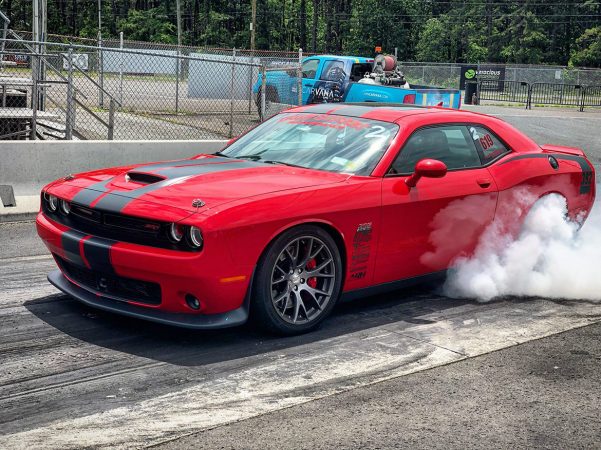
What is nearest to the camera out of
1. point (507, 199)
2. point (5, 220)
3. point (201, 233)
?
point (201, 233)

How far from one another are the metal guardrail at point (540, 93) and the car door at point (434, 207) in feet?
104

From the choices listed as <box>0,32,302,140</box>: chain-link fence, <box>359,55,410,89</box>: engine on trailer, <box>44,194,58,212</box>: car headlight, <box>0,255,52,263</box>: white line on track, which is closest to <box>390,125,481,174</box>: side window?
<box>44,194,58,212</box>: car headlight

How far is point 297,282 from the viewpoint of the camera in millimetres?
5160

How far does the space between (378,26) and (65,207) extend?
85.3 m

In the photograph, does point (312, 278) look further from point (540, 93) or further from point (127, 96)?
point (540, 93)

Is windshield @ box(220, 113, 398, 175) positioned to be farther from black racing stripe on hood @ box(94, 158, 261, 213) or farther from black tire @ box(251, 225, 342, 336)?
black tire @ box(251, 225, 342, 336)

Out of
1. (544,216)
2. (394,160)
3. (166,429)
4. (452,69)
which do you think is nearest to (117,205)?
(166,429)

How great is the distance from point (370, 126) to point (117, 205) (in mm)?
2050

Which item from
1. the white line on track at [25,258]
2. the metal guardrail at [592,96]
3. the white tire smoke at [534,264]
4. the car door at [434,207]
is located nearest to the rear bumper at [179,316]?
the car door at [434,207]

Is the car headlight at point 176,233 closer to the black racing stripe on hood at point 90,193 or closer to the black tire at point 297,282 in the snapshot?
the black tire at point 297,282

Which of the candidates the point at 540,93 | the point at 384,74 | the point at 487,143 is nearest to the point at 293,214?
the point at 487,143

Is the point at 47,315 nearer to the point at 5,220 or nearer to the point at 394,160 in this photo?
the point at 394,160

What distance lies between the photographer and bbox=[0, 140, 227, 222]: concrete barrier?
31.1 feet

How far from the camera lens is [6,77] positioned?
1361cm
